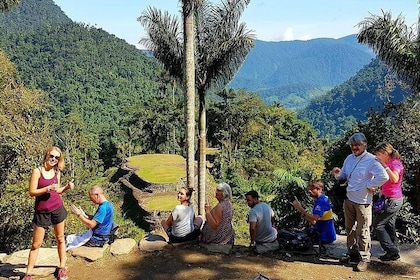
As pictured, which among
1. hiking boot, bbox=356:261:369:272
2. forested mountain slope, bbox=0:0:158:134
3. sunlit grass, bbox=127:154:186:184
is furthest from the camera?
forested mountain slope, bbox=0:0:158:134

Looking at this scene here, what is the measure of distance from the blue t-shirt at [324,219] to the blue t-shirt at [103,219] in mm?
2815

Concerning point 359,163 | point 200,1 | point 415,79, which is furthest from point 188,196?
point 415,79

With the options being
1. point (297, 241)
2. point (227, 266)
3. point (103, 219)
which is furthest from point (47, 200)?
point (297, 241)

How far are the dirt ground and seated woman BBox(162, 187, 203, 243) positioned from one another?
0.22 meters

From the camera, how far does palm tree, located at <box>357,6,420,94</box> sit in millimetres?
10562

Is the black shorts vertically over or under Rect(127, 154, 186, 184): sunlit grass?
over

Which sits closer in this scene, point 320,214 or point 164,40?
point 320,214

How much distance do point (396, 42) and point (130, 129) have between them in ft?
119

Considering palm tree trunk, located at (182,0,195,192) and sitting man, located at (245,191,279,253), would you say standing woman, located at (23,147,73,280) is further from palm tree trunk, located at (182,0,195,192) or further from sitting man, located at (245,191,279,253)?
palm tree trunk, located at (182,0,195,192)

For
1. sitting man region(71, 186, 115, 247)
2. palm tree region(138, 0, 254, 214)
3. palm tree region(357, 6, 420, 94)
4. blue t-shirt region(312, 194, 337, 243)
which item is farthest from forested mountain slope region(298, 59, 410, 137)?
sitting man region(71, 186, 115, 247)

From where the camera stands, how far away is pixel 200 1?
8680 millimetres

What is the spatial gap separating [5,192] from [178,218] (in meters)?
6.02

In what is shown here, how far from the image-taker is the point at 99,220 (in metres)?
5.32

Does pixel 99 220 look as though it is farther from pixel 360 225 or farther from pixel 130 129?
pixel 130 129
